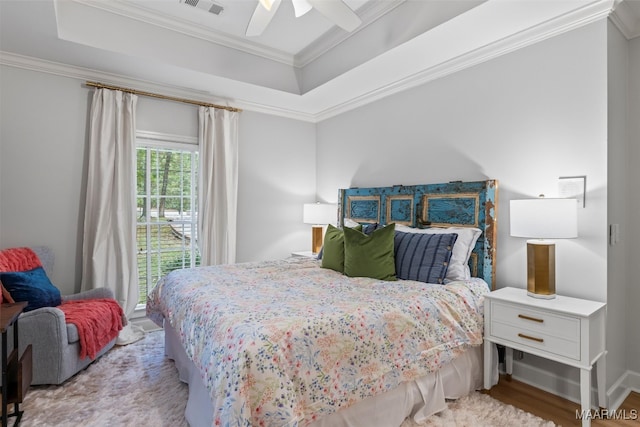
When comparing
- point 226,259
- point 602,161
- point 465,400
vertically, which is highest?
point 602,161

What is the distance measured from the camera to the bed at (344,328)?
144 cm

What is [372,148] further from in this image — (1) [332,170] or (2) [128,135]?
(2) [128,135]

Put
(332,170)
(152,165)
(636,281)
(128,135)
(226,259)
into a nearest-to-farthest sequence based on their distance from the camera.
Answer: (636,281), (128,135), (152,165), (226,259), (332,170)

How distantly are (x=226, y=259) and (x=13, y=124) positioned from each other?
234 cm

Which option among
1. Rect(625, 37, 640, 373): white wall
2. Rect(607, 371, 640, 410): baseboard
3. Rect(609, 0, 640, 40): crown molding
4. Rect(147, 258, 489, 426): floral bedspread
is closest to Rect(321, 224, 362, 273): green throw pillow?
Rect(147, 258, 489, 426): floral bedspread

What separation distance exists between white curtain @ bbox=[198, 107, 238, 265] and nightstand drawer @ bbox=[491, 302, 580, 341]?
290 centimetres

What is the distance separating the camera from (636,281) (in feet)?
7.76

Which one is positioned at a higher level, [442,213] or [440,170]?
[440,170]

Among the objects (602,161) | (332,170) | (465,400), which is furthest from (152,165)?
(602,161)

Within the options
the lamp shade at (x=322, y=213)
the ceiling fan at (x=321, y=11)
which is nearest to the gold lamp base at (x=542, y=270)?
the ceiling fan at (x=321, y=11)

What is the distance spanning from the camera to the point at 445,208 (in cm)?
302

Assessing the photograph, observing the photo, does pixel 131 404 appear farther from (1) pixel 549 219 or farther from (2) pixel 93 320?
(1) pixel 549 219

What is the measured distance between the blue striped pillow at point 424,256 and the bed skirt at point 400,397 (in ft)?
1.89

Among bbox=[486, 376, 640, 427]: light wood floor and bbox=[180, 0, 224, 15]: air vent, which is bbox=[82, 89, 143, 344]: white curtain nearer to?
bbox=[180, 0, 224, 15]: air vent
